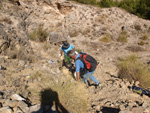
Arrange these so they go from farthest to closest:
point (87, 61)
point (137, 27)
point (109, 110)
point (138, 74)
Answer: point (137, 27) → point (138, 74) → point (87, 61) → point (109, 110)

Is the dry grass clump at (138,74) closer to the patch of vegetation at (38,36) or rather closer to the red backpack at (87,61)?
the red backpack at (87,61)

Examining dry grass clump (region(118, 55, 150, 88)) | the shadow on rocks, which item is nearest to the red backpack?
the shadow on rocks

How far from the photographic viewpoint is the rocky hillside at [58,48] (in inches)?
88.4

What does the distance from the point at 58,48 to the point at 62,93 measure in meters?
4.57

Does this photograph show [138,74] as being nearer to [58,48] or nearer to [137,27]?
[58,48]

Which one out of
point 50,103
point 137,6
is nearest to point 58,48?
point 50,103

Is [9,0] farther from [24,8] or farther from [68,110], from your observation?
[68,110]

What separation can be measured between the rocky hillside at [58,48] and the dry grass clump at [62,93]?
44mm

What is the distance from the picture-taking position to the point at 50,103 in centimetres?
204

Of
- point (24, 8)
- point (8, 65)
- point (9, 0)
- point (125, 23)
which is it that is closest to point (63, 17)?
point (24, 8)

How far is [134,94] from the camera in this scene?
284 centimetres

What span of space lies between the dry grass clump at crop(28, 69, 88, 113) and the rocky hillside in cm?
4

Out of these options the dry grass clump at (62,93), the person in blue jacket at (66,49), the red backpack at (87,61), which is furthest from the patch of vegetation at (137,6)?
the dry grass clump at (62,93)

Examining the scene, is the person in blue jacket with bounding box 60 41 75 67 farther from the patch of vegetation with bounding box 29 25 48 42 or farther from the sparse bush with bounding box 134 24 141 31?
the sparse bush with bounding box 134 24 141 31
